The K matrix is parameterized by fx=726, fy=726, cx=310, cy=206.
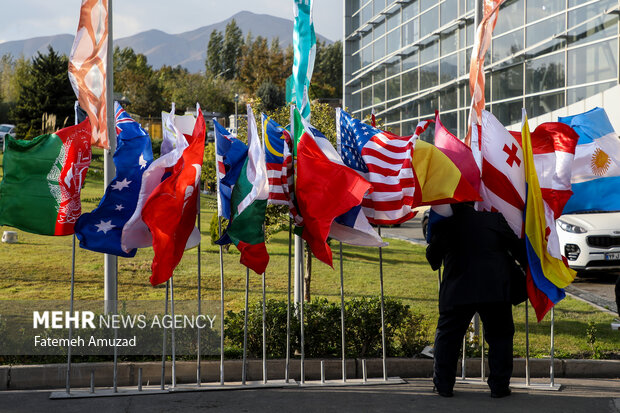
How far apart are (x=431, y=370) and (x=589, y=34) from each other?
15.8m

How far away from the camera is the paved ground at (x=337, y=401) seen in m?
5.97

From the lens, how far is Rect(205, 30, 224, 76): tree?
128500mm

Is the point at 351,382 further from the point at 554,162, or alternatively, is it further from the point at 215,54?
the point at 215,54

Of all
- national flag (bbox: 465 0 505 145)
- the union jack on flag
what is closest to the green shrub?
national flag (bbox: 465 0 505 145)

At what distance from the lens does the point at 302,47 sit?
821 centimetres

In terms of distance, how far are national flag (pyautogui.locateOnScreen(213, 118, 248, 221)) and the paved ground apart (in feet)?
5.28

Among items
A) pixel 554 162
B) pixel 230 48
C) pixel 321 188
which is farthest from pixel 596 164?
pixel 230 48

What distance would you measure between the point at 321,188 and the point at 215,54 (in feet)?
417

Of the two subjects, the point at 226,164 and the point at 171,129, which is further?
the point at 171,129

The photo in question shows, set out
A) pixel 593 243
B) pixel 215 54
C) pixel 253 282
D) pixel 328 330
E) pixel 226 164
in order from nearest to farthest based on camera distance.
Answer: pixel 226 164 < pixel 328 330 < pixel 253 282 < pixel 593 243 < pixel 215 54

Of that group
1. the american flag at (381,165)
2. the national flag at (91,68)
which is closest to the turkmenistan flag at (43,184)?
the national flag at (91,68)

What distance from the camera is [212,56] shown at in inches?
5079

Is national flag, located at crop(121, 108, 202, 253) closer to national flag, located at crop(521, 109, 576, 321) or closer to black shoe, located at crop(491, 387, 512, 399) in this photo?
national flag, located at crop(521, 109, 576, 321)

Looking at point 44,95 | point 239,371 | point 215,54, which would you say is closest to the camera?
point 239,371
